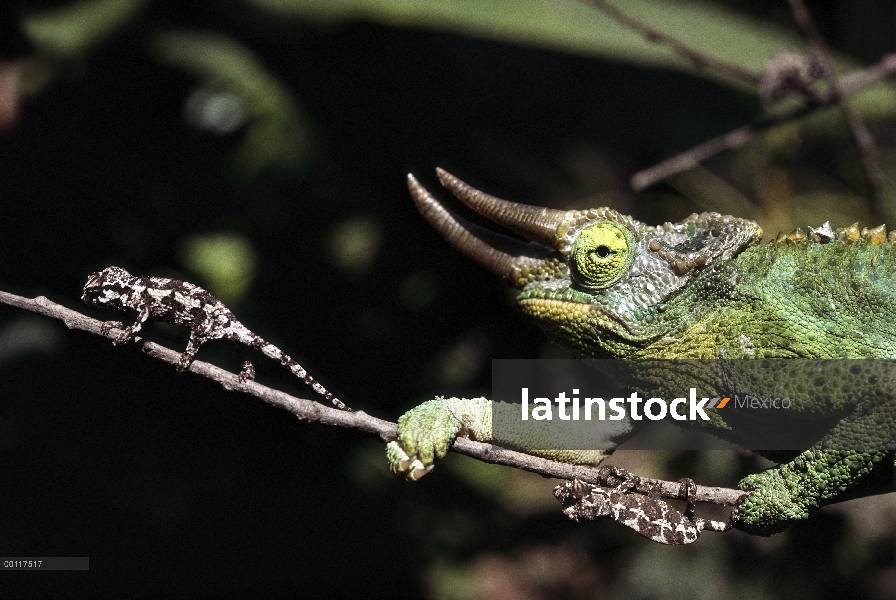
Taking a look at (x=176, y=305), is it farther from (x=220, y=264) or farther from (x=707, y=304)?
(x=707, y=304)

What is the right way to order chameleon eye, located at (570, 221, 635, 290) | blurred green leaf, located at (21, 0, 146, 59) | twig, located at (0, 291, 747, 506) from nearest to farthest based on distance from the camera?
1. twig, located at (0, 291, 747, 506)
2. chameleon eye, located at (570, 221, 635, 290)
3. blurred green leaf, located at (21, 0, 146, 59)

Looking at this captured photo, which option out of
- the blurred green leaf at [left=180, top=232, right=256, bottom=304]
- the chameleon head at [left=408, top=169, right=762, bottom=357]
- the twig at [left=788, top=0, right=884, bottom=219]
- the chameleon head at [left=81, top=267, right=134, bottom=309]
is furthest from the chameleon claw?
the twig at [left=788, top=0, right=884, bottom=219]

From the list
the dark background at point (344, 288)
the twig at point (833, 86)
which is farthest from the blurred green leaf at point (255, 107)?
the twig at point (833, 86)

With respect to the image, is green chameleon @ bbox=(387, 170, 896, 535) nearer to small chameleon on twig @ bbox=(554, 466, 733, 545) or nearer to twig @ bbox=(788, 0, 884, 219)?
small chameleon on twig @ bbox=(554, 466, 733, 545)

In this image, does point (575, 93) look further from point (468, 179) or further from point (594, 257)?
point (594, 257)

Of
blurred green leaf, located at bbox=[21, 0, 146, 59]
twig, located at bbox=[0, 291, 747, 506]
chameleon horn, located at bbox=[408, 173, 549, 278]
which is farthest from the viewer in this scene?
blurred green leaf, located at bbox=[21, 0, 146, 59]

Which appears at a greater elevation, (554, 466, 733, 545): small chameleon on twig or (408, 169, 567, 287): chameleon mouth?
(408, 169, 567, 287): chameleon mouth

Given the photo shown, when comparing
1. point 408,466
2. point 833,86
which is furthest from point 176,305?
point 833,86
